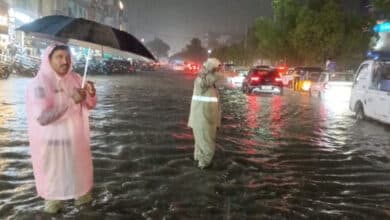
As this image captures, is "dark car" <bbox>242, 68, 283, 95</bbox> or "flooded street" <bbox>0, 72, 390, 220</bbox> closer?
"flooded street" <bbox>0, 72, 390, 220</bbox>

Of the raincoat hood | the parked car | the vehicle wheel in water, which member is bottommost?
the vehicle wheel in water

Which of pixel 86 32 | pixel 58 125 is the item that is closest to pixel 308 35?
pixel 86 32

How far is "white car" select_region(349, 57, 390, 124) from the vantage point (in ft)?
47.1

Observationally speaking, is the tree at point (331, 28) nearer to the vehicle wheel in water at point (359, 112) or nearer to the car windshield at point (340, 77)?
the car windshield at point (340, 77)

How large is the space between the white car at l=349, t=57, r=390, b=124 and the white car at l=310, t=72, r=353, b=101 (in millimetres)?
6864

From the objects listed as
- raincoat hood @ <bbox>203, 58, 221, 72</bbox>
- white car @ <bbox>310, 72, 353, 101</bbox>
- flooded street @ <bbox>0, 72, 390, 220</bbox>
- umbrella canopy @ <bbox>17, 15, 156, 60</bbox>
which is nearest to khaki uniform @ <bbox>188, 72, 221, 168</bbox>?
raincoat hood @ <bbox>203, 58, 221, 72</bbox>

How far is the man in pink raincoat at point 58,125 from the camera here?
198 inches

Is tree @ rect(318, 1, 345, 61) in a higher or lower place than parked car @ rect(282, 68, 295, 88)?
higher

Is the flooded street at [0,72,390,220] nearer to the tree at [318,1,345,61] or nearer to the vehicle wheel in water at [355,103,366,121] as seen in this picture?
the vehicle wheel in water at [355,103,366,121]

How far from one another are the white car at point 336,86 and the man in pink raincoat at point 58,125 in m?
19.8

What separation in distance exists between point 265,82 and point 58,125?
23530 millimetres

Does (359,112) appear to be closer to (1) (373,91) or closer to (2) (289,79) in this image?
(1) (373,91)

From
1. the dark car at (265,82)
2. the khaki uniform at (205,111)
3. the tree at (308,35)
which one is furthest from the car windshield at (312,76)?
the khaki uniform at (205,111)

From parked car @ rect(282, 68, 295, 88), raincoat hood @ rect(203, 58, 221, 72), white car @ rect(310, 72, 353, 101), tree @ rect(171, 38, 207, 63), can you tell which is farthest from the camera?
tree @ rect(171, 38, 207, 63)
